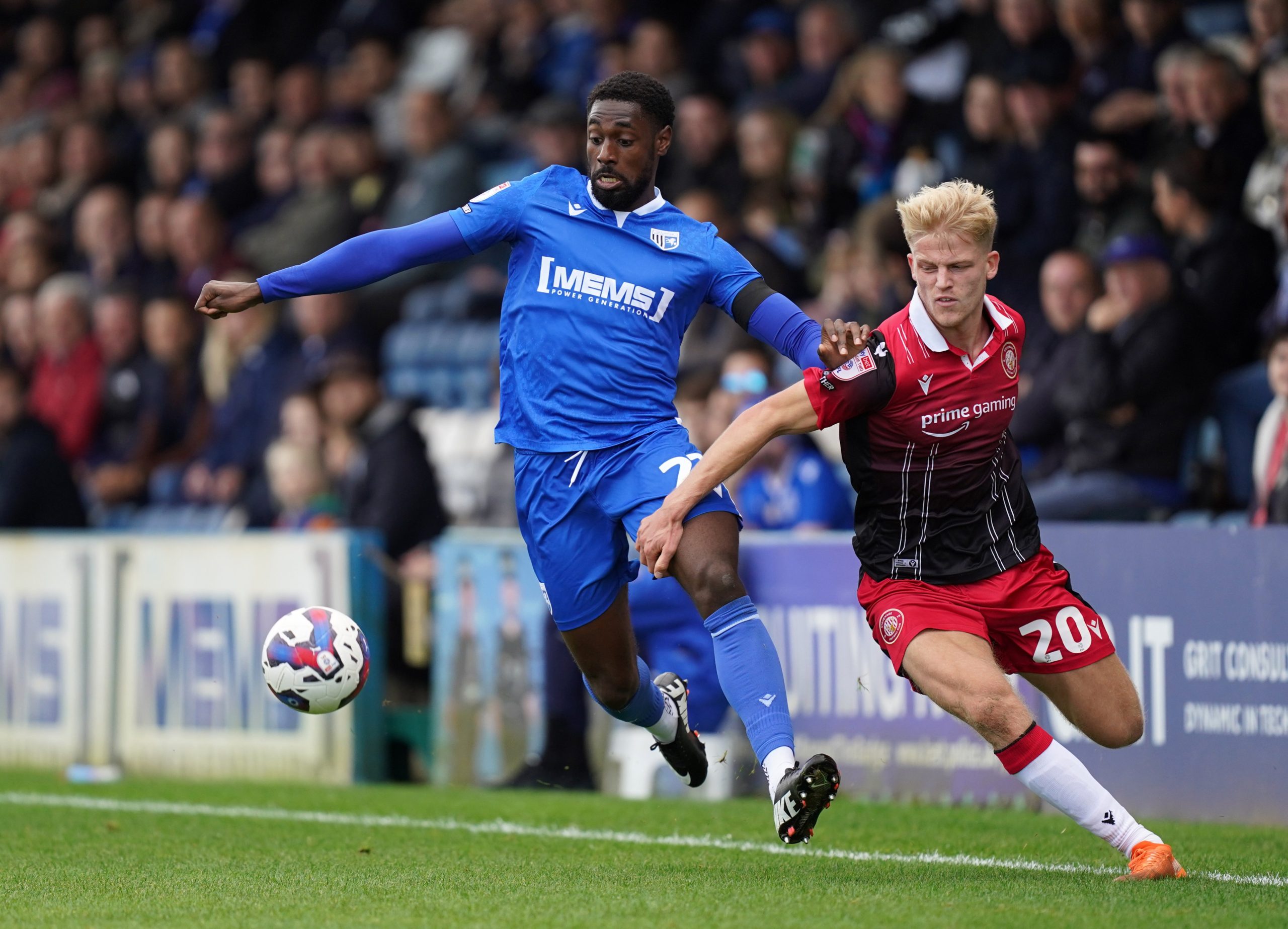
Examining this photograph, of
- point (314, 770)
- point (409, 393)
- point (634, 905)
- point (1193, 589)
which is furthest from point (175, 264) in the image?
point (634, 905)

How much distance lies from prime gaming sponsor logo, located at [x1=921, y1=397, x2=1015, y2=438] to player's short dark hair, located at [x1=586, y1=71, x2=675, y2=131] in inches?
56.6

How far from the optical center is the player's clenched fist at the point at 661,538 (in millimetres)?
5742

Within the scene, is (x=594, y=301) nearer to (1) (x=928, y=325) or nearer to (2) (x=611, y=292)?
(2) (x=611, y=292)

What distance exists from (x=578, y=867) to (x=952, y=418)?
204cm

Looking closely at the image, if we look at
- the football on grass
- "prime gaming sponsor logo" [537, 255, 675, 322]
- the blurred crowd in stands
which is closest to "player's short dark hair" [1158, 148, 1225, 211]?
the blurred crowd in stands

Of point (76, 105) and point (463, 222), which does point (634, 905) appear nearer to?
point (463, 222)

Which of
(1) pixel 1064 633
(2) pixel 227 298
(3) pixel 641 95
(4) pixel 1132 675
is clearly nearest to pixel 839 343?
(1) pixel 1064 633

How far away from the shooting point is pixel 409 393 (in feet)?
45.3

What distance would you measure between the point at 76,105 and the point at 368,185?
5.60 metres

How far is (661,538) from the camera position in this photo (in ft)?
18.9

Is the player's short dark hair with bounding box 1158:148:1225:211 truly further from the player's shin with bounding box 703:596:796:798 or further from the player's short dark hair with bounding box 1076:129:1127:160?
the player's shin with bounding box 703:596:796:798

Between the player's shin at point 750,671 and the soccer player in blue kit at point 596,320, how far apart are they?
132 millimetres

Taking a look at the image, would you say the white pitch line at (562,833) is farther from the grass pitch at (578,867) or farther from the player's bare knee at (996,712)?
the player's bare knee at (996,712)

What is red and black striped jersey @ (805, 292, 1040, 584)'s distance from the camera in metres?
5.55
